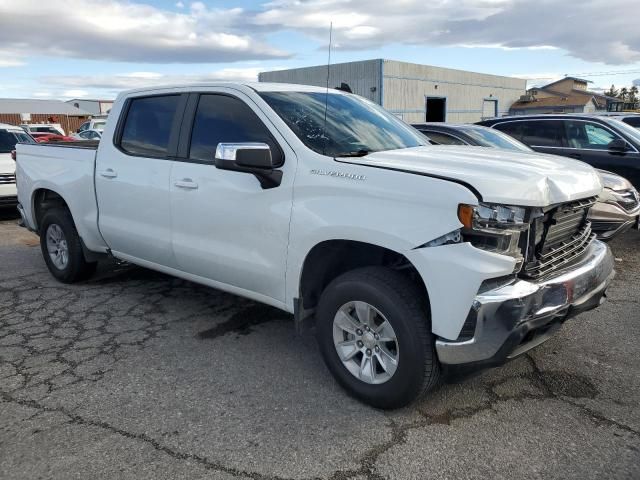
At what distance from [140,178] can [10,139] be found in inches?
329

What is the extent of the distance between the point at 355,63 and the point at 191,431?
31.5 metres

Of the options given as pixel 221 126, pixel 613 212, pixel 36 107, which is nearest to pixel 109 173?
pixel 221 126

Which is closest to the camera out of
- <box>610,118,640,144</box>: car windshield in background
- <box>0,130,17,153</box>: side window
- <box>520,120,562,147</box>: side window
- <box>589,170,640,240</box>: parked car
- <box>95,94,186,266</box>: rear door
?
<box>95,94,186,266</box>: rear door

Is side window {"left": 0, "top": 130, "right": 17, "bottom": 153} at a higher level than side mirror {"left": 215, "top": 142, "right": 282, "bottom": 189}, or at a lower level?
higher

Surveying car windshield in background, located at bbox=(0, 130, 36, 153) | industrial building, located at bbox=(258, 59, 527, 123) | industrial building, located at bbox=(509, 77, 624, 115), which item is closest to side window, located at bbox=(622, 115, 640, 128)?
car windshield in background, located at bbox=(0, 130, 36, 153)

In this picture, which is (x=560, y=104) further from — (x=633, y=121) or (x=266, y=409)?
(x=266, y=409)

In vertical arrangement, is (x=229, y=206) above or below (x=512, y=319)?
above

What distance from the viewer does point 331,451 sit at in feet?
9.55

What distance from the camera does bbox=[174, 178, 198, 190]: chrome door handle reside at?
4128 mm

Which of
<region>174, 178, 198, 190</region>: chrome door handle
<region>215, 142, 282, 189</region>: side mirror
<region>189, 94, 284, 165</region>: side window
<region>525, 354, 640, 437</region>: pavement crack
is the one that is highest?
<region>189, 94, 284, 165</region>: side window

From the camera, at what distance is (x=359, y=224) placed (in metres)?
3.14

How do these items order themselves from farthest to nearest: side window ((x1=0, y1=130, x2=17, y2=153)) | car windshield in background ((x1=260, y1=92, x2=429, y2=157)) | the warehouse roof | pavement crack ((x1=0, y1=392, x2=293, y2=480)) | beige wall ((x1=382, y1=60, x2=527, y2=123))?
the warehouse roof → beige wall ((x1=382, y1=60, x2=527, y2=123)) → side window ((x1=0, y1=130, x2=17, y2=153)) → car windshield in background ((x1=260, y1=92, x2=429, y2=157)) → pavement crack ((x1=0, y1=392, x2=293, y2=480))

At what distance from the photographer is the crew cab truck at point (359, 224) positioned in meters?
2.85

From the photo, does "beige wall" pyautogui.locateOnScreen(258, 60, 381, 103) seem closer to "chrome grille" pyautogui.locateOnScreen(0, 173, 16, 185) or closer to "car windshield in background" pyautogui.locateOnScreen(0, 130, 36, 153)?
"car windshield in background" pyautogui.locateOnScreen(0, 130, 36, 153)
